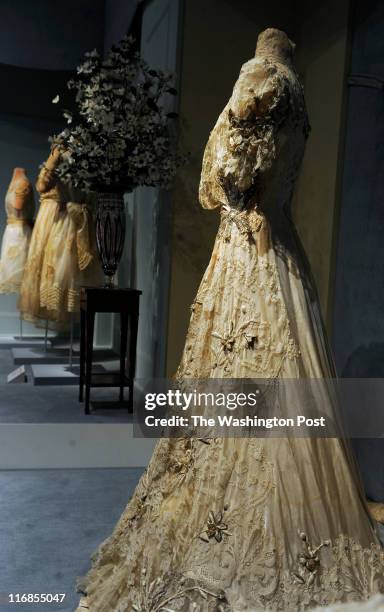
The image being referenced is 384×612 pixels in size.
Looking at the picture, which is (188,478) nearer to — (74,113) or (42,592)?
(42,592)

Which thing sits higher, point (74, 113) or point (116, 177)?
point (74, 113)

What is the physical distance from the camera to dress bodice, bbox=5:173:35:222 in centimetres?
357

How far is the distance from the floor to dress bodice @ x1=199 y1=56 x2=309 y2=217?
6.43 ft

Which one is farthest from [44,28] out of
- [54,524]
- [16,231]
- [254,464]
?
[254,464]

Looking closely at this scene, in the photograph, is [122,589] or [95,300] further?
[95,300]

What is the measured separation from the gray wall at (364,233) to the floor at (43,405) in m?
1.41

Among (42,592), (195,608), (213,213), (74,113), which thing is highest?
(74,113)

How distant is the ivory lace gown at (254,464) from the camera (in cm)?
182

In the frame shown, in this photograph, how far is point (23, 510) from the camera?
281cm

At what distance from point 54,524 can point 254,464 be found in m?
1.21

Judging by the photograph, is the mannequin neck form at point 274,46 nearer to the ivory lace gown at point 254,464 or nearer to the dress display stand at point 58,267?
the ivory lace gown at point 254,464

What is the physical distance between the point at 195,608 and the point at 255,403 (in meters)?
0.58

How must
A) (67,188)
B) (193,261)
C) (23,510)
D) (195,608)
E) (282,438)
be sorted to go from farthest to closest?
(67,188)
(193,261)
(23,510)
(282,438)
(195,608)

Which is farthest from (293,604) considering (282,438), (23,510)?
(23,510)
